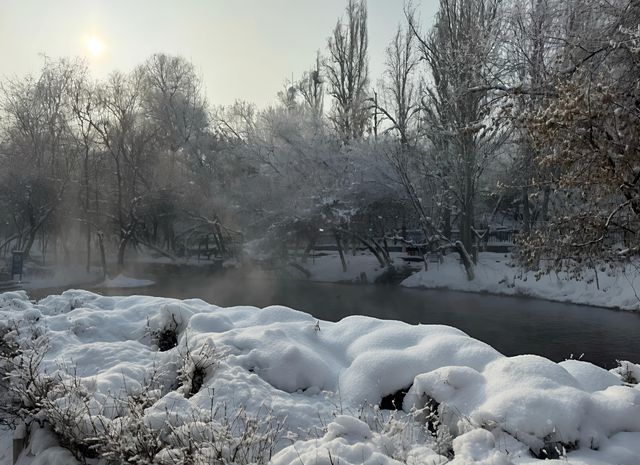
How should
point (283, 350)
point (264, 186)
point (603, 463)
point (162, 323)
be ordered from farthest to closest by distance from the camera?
point (264, 186)
point (162, 323)
point (283, 350)
point (603, 463)

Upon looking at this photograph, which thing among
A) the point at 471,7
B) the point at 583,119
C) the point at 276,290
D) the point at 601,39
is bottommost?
the point at 276,290

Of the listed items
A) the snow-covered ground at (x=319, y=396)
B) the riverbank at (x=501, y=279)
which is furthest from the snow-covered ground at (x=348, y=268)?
the snow-covered ground at (x=319, y=396)

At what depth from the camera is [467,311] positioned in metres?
17.3

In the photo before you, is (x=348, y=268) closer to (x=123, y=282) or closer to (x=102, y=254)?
(x=123, y=282)

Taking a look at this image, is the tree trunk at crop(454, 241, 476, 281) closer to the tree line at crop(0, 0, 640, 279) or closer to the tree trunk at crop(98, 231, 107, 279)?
the tree line at crop(0, 0, 640, 279)

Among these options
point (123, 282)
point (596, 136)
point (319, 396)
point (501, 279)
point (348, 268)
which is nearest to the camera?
point (319, 396)

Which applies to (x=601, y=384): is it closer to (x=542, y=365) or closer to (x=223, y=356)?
(x=542, y=365)

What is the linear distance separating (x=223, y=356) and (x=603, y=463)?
10.3 feet

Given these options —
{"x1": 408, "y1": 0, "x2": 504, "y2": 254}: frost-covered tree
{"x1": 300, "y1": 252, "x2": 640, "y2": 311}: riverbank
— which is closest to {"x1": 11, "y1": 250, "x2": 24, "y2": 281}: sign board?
{"x1": 300, "y1": 252, "x2": 640, "y2": 311}: riverbank

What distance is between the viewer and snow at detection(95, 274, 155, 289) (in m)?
25.6

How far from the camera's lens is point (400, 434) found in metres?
3.38

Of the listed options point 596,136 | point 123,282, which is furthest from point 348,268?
point 596,136

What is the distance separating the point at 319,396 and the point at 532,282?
18603mm

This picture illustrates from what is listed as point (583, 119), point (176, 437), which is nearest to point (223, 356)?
point (176, 437)
